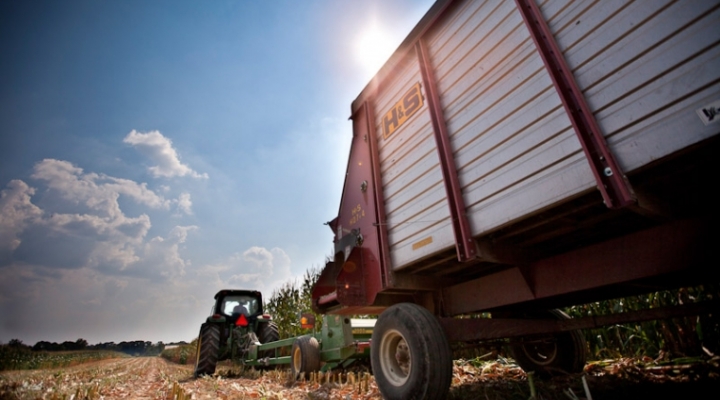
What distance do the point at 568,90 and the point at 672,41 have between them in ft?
1.63

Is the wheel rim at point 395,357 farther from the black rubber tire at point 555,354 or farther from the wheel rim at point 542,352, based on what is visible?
the wheel rim at point 542,352

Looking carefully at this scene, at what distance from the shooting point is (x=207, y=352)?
298 inches

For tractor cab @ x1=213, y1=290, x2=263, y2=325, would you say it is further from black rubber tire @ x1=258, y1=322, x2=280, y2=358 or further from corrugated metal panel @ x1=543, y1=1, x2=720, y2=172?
corrugated metal panel @ x1=543, y1=1, x2=720, y2=172

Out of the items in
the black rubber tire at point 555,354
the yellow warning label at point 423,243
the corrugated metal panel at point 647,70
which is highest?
the corrugated metal panel at point 647,70

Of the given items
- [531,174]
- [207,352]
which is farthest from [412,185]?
[207,352]

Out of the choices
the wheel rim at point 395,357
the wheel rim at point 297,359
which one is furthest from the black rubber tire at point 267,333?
the wheel rim at point 395,357

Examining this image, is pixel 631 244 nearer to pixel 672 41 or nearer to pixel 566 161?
pixel 566 161

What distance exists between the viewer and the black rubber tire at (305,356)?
17.9 feet

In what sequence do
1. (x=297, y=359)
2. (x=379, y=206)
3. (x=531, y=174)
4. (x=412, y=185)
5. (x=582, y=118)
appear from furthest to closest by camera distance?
(x=297, y=359), (x=379, y=206), (x=412, y=185), (x=531, y=174), (x=582, y=118)

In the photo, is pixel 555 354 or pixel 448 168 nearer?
pixel 448 168

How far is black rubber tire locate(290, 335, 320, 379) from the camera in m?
5.46

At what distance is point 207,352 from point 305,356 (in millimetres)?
3398

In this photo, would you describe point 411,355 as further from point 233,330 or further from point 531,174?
point 233,330

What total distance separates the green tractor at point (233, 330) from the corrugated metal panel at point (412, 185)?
5875 mm
